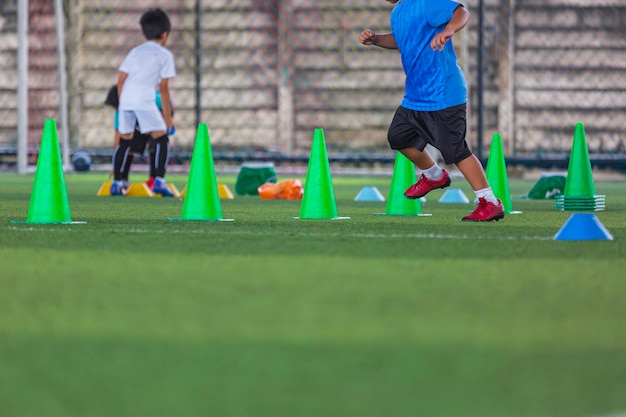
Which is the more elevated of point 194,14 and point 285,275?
point 194,14

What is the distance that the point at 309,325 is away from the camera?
2584 millimetres

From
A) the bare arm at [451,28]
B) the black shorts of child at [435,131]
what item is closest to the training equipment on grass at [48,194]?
the black shorts of child at [435,131]

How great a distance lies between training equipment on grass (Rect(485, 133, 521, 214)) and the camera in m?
7.06

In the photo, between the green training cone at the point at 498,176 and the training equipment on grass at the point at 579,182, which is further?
the green training cone at the point at 498,176

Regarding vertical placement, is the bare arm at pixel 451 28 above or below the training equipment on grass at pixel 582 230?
above

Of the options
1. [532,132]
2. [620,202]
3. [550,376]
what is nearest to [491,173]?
[620,202]

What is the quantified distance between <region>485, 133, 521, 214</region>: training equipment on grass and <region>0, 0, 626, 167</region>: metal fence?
7.15 m

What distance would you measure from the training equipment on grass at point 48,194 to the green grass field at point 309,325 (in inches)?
23.2

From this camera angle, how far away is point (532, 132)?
48.2ft

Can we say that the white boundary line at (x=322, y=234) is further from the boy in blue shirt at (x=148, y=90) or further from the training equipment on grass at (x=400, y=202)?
the boy in blue shirt at (x=148, y=90)

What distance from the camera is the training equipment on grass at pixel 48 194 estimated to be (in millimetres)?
5375

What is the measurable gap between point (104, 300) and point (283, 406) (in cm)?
117

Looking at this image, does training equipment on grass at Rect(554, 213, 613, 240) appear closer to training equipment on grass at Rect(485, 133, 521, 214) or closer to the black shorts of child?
the black shorts of child

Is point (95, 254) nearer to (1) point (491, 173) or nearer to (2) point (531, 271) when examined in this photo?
(2) point (531, 271)
